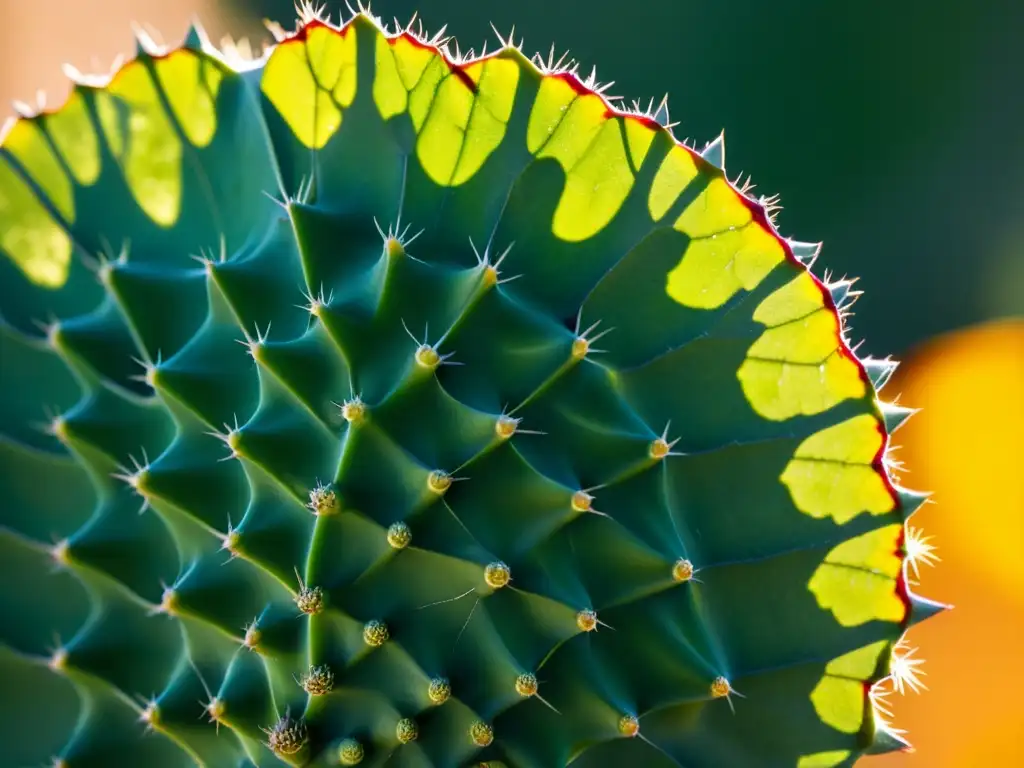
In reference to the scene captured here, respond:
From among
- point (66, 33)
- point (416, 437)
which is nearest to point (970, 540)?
point (416, 437)

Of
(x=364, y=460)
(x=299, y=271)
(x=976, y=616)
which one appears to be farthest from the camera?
(x=976, y=616)

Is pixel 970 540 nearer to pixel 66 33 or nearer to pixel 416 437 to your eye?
pixel 416 437

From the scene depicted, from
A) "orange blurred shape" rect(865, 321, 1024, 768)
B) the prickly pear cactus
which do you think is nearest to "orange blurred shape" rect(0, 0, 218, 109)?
the prickly pear cactus

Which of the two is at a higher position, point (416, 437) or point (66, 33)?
point (66, 33)

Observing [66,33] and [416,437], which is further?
[66,33]

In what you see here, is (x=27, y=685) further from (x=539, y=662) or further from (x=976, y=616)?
(x=976, y=616)

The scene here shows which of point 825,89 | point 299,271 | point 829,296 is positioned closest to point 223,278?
point 299,271

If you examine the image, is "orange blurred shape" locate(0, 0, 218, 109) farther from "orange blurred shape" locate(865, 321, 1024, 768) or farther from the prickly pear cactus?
"orange blurred shape" locate(865, 321, 1024, 768)
